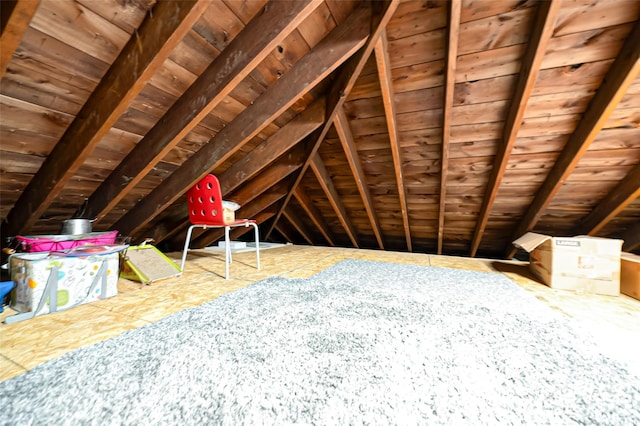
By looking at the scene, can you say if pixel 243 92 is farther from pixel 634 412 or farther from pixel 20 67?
pixel 634 412

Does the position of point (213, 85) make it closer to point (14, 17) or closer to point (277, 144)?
point (14, 17)

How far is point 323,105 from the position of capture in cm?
235

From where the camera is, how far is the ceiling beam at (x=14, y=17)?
0.88 m

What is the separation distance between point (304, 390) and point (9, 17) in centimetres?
165

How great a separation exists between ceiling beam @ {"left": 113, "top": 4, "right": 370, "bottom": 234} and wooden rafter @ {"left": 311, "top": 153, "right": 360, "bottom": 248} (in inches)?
43.0

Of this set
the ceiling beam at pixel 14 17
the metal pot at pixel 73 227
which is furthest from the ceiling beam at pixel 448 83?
the metal pot at pixel 73 227

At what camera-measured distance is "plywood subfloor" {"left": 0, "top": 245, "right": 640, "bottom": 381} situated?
3.23 feet

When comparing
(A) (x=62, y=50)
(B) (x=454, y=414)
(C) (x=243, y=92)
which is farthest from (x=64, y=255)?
(B) (x=454, y=414)

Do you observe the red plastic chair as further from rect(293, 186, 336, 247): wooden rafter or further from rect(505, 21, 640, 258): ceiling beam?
rect(505, 21, 640, 258): ceiling beam

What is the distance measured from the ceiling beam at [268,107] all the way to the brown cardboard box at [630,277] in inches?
101

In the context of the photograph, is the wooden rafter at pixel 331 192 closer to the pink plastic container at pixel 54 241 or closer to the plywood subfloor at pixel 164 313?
the plywood subfloor at pixel 164 313

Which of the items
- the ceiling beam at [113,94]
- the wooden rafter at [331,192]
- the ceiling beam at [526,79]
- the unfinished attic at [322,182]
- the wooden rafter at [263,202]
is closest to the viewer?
the unfinished attic at [322,182]

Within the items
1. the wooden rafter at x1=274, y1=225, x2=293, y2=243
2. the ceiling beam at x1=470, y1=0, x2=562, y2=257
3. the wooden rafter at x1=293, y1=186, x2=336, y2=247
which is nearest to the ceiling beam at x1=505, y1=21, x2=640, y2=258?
the ceiling beam at x1=470, y1=0, x2=562, y2=257

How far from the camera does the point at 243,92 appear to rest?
1904mm
